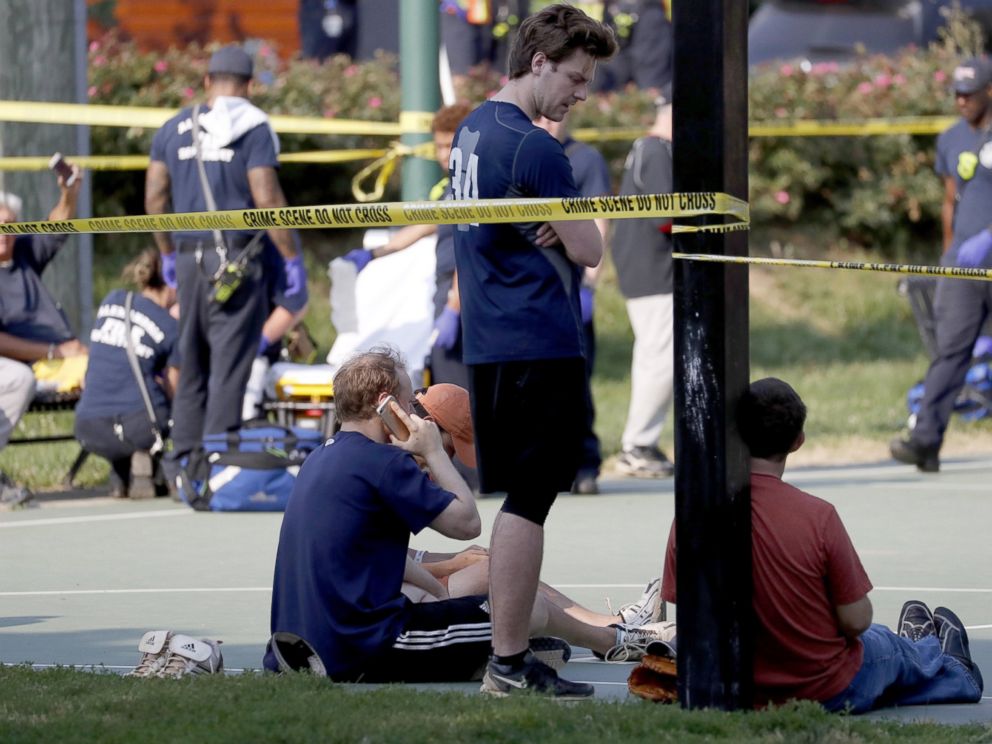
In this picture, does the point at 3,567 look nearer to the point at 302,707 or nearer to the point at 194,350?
the point at 194,350

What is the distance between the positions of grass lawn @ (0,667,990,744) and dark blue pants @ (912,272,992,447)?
20.7 feet

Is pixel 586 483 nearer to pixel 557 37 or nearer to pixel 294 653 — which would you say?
pixel 294 653

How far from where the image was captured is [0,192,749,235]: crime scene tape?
16.2 ft

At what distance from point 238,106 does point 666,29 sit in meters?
9.62

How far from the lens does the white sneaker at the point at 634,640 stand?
6219 mm

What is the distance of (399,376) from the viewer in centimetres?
579

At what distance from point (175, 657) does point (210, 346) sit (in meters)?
4.61

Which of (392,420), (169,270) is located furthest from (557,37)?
(169,270)

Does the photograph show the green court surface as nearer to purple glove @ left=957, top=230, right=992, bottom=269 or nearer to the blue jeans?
the blue jeans

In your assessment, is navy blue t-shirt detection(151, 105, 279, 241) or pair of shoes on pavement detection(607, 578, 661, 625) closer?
pair of shoes on pavement detection(607, 578, 661, 625)

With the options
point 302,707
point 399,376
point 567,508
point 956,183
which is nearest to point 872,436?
point 956,183

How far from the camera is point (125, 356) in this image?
10.4 metres

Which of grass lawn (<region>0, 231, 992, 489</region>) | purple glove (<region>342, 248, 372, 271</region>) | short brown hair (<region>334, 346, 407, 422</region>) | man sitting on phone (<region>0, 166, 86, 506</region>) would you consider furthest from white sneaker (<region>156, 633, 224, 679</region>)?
purple glove (<region>342, 248, 372, 271</region>)

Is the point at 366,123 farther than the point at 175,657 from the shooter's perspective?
Yes
